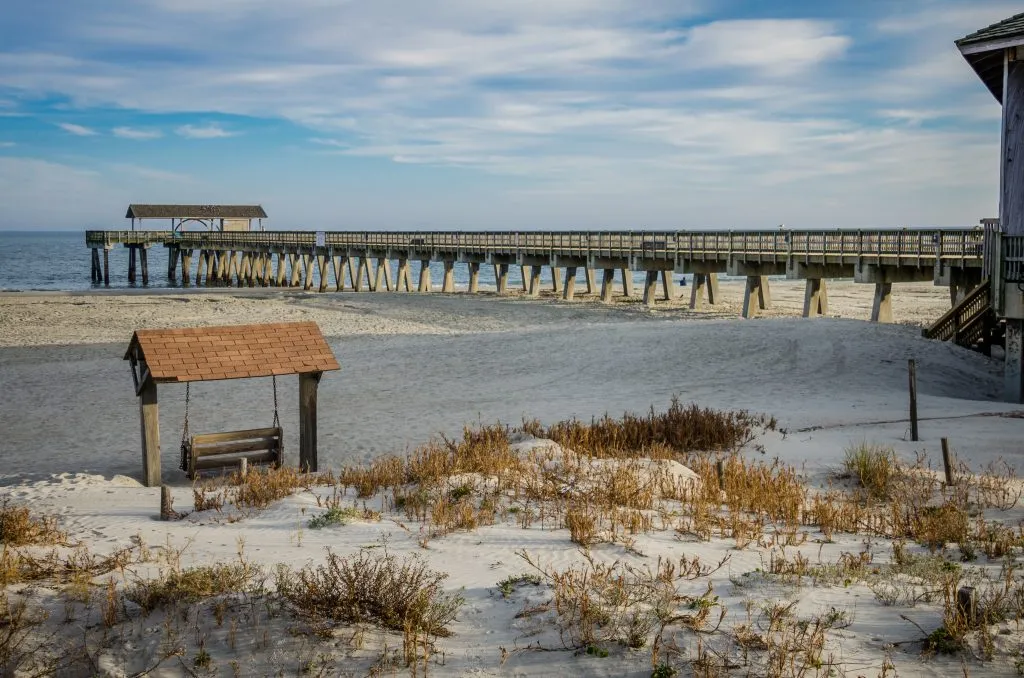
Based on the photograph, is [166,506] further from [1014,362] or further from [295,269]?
[295,269]

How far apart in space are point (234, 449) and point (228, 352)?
4.50 feet

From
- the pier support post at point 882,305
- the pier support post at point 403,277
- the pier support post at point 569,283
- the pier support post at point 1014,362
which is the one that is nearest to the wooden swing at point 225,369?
the pier support post at point 1014,362

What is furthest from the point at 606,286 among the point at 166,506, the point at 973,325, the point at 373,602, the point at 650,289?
the point at 373,602

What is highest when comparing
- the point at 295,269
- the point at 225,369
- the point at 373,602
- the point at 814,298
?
the point at 295,269

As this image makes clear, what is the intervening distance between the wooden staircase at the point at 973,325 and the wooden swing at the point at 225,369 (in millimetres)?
15841

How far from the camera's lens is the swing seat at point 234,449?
12130 millimetres

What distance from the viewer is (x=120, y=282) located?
239 feet

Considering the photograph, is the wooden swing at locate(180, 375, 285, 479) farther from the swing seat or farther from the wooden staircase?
the wooden staircase

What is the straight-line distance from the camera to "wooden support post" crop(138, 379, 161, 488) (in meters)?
12.1

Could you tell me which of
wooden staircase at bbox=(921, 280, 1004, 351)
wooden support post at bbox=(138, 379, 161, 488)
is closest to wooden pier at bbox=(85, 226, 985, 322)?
wooden staircase at bbox=(921, 280, 1004, 351)

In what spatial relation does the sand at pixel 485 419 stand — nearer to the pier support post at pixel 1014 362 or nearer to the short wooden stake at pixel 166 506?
the short wooden stake at pixel 166 506

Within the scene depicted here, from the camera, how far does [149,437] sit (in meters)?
12.1

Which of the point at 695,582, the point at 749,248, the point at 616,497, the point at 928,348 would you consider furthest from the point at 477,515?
the point at 749,248

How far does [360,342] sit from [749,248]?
14336 millimetres
